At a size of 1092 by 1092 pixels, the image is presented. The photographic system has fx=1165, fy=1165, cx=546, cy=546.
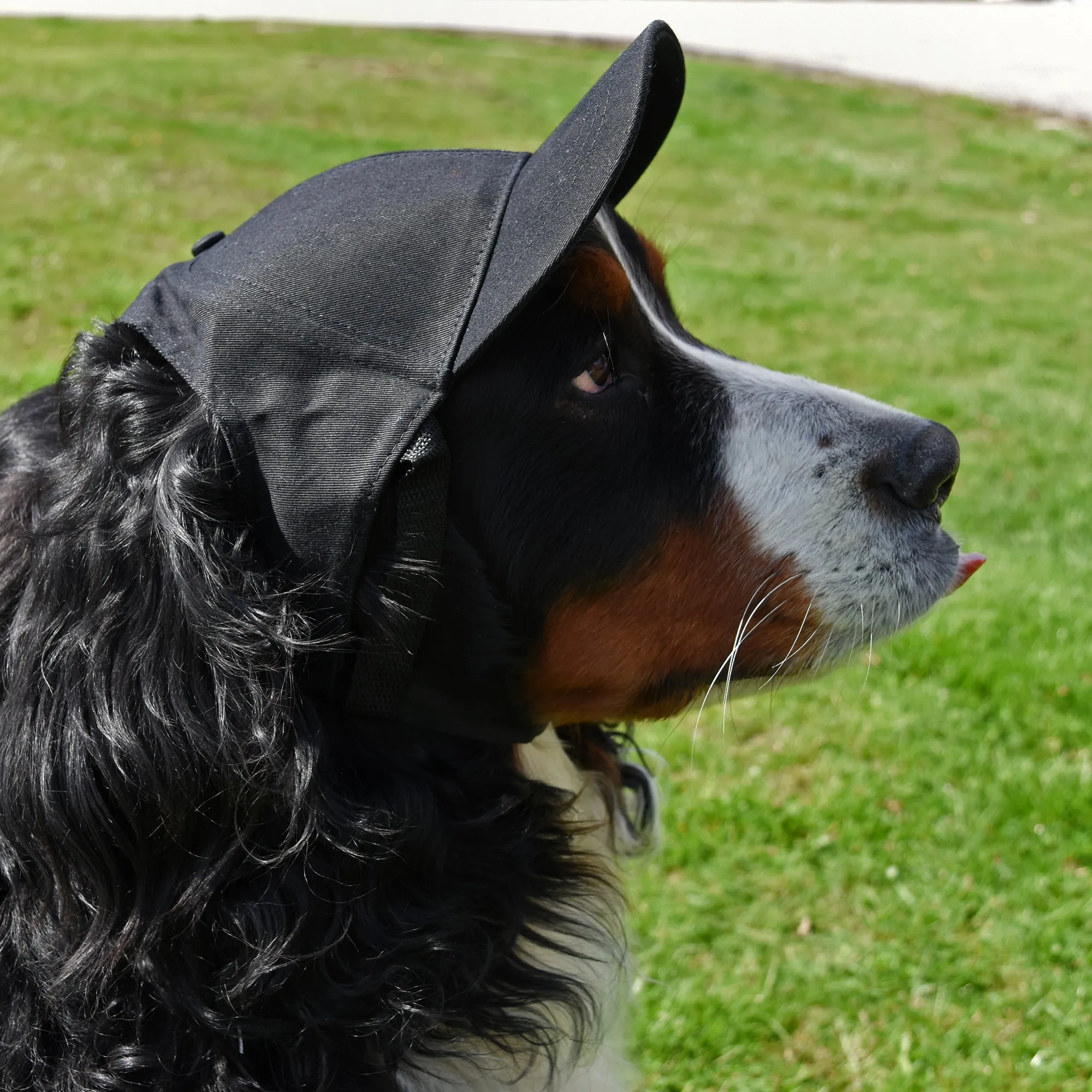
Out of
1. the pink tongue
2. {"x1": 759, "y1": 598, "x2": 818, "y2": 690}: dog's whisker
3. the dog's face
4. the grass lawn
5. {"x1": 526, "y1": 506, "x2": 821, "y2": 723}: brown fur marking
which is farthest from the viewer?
the grass lawn

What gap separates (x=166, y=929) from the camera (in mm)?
1912

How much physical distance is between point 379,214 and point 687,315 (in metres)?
6.83

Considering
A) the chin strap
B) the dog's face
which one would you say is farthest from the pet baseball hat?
the dog's face

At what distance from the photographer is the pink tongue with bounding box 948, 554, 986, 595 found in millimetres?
2433

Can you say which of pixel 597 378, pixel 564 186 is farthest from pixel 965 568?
pixel 564 186

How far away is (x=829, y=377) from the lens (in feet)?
26.0

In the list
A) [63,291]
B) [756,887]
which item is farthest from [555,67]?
[756,887]

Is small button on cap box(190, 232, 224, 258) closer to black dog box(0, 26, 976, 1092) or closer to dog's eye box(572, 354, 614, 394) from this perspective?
black dog box(0, 26, 976, 1092)

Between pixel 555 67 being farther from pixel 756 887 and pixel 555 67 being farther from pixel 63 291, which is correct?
pixel 756 887

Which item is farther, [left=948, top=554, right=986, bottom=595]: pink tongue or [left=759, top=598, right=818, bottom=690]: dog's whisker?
[left=948, top=554, right=986, bottom=595]: pink tongue

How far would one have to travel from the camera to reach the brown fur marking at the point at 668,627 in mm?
2160

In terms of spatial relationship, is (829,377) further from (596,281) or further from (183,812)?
(183,812)

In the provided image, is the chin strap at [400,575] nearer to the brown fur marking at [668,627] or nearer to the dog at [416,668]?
the dog at [416,668]

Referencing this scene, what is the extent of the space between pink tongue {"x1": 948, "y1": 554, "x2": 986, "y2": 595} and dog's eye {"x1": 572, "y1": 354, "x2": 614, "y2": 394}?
0.86m
